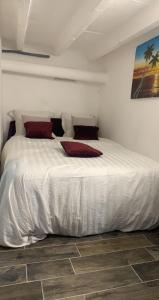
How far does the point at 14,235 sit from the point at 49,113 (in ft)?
7.61

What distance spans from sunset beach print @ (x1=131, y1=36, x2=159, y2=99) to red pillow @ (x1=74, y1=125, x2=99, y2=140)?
2.78 ft

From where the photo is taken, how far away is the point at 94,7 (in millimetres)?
1979

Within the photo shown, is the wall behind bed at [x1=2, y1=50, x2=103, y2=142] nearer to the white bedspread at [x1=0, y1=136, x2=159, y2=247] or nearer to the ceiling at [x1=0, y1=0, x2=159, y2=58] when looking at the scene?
the ceiling at [x1=0, y1=0, x2=159, y2=58]

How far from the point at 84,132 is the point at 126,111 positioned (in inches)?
28.1

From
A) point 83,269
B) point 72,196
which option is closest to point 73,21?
point 72,196

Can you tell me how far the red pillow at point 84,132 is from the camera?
11.2 ft

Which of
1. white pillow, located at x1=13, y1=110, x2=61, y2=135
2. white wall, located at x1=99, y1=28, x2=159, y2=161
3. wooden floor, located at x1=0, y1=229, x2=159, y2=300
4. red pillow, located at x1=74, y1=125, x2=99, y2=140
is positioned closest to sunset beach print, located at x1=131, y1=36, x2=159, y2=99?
white wall, located at x1=99, y1=28, x2=159, y2=161

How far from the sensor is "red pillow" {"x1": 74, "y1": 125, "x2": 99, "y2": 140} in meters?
3.43

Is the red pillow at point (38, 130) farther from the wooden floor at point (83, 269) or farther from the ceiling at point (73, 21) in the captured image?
the wooden floor at point (83, 269)

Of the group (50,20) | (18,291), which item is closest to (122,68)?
(50,20)

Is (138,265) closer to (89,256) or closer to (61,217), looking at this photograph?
(89,256)

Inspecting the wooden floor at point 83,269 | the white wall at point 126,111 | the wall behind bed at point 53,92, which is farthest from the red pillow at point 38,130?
the wooden floor at point 83,269

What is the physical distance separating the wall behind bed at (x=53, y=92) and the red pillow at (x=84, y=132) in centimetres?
66

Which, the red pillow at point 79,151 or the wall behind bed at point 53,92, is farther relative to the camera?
the wall behind bed at point 53,92
